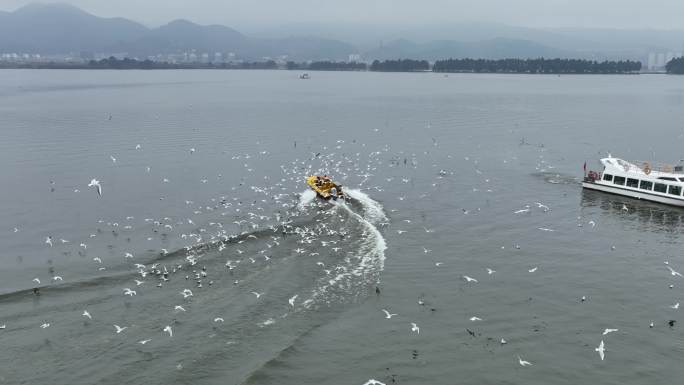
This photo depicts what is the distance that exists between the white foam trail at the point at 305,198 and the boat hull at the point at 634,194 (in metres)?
29.8

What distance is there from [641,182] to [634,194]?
1392 mm

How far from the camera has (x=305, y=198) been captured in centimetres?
5928

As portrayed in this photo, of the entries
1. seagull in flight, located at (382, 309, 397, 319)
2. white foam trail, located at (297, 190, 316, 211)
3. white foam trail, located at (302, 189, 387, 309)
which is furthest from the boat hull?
seagull in flight, located at (382, 309, 397, 319)

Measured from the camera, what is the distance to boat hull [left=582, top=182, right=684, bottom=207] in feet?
191

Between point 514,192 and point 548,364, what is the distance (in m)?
35.0

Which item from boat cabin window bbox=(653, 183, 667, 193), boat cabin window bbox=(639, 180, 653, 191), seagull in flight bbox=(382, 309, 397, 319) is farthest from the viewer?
boat cabin window bbox=(639, 180, 653, 191)

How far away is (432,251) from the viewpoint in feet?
146

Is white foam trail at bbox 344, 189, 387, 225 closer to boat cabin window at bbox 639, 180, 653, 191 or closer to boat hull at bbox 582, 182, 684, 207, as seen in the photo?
boat hull at bbox 582, 182, 684, 207

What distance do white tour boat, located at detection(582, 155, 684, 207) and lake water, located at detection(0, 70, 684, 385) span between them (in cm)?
167

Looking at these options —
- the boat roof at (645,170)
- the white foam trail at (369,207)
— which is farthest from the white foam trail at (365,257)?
the boat roof at (645,170)

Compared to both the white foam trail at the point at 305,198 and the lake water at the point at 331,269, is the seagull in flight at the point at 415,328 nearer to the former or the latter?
the lake water at the point at 331,269

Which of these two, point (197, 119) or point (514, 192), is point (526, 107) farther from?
point (514, 192)

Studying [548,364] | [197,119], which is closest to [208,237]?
[548,364]

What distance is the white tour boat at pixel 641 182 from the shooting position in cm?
5838
